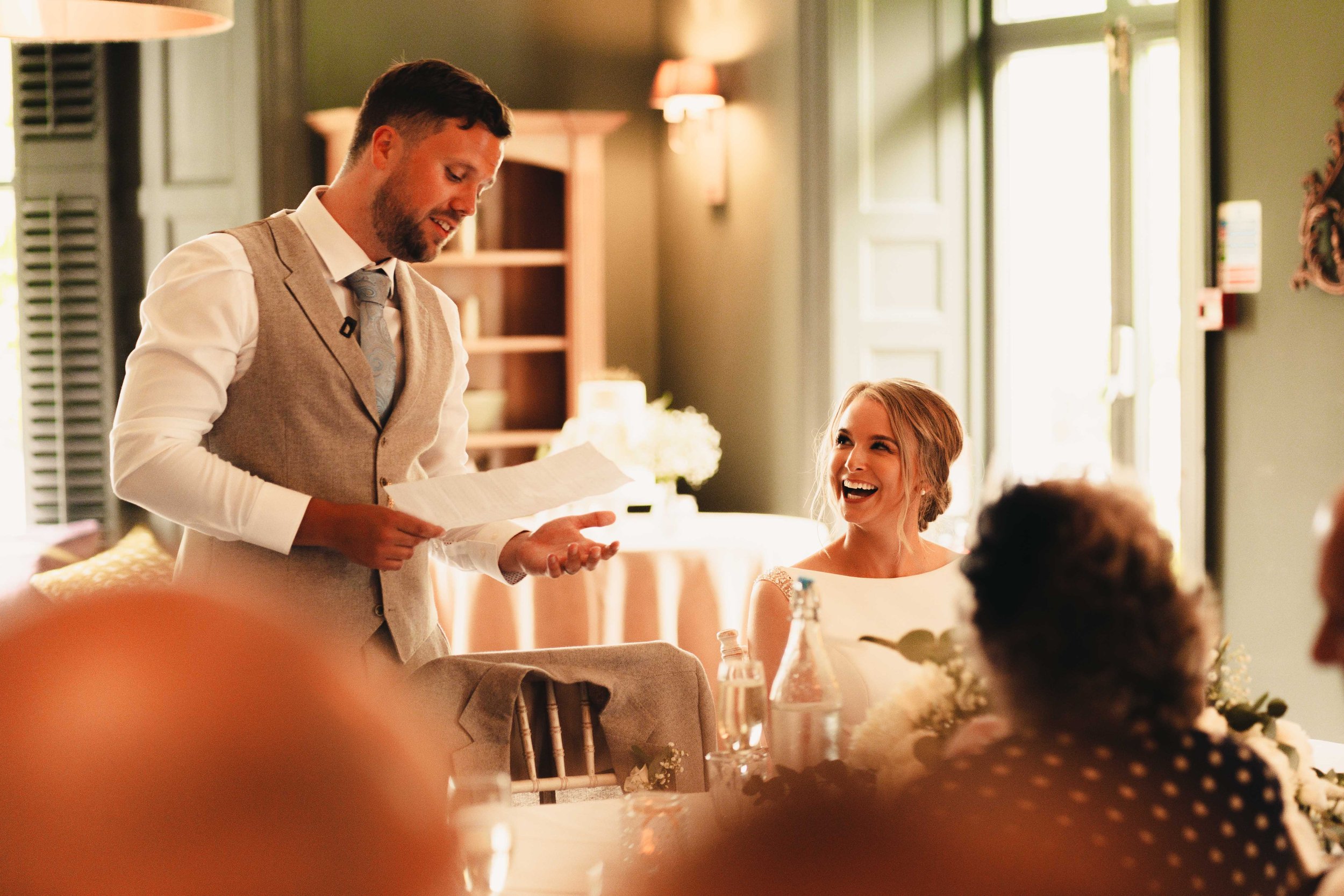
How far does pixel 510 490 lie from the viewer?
1.64m

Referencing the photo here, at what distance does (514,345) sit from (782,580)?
349 cm

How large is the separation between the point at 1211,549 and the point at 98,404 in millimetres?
4136

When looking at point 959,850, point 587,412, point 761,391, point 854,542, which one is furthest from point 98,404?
point 959,850

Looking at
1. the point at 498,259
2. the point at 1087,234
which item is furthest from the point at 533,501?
the point at 498,259

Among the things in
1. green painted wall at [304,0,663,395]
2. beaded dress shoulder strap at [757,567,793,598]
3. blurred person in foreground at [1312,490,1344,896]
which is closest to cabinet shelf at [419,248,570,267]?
green painted wall at [304,0,663,395]

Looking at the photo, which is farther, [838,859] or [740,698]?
[740,698]

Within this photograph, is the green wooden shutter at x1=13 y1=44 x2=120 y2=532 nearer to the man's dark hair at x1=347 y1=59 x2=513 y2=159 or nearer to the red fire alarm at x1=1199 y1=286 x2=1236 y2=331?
the man's dark hair at x1=347 y1=59 x2=513 y2=159

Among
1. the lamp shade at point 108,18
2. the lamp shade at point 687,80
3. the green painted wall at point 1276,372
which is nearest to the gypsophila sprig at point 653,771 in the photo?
the lamp shade at point 108,18

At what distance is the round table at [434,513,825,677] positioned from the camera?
11.5 ft

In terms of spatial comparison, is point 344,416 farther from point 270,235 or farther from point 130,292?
point 130,292

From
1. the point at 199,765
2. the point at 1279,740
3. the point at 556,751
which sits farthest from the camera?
the point at 556,751

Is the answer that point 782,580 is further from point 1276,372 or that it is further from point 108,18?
point 1276,372

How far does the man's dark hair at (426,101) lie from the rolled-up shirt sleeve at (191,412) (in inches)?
11.9

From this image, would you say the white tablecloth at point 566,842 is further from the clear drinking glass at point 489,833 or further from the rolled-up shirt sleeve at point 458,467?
the rolled-up shirt sleeve at point 458,467
